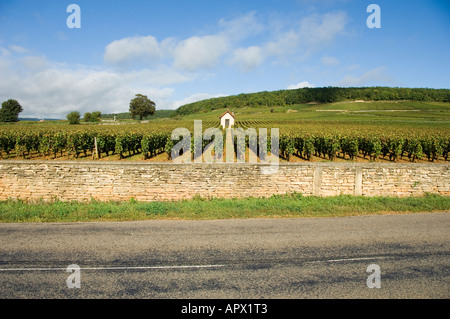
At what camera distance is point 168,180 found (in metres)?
10.6

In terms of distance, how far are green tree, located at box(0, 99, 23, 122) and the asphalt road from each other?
10452cm

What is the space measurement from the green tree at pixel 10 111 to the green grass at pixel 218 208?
10129 cm

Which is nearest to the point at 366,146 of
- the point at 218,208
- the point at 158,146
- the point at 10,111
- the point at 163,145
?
the point at 163,145

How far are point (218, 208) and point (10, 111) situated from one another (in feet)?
356

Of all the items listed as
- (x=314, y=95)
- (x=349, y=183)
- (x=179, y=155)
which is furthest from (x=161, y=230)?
(x=314, y=95)

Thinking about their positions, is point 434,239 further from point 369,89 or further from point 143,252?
point 369,89

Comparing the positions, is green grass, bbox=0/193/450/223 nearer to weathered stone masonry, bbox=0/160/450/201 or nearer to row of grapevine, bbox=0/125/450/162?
weathered stone masonry, bbox=0/160/450/201

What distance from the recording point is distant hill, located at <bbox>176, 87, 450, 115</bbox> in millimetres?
102000

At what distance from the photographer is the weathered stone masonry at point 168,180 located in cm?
1052

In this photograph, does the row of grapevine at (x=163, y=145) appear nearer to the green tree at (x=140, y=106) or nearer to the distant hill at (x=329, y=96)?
the green tree at (x=140, y=106)

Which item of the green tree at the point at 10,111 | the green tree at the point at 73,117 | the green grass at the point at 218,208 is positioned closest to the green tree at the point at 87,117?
the green tree at the point at 73,117

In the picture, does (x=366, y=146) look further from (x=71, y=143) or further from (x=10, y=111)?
(x=10, y=111)

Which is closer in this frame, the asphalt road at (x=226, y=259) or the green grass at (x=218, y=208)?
the asphalt road at (x=226, y=259)
